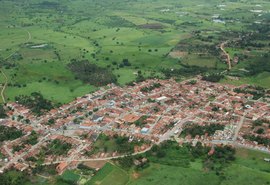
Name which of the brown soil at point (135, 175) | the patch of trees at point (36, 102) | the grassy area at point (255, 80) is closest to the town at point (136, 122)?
the patch of trees at point (36, 102)

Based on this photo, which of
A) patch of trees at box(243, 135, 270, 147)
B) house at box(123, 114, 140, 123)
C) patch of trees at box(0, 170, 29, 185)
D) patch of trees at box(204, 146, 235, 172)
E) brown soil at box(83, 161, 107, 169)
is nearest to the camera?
patch of trees at box(0, 170, 29, 185)

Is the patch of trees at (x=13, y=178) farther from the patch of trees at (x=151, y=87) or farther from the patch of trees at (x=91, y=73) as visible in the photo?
the patch of trees at (x=91, y=73)

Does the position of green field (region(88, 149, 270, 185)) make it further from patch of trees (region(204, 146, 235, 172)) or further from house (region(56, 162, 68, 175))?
house (region(56, 162, 68, 175))

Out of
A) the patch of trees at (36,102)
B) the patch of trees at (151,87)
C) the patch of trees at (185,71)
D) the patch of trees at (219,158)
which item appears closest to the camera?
the patch of trees at (219,158)

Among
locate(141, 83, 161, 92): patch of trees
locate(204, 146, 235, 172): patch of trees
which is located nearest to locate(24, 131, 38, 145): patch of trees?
locate(141, 83, 161, 92): patch of trees

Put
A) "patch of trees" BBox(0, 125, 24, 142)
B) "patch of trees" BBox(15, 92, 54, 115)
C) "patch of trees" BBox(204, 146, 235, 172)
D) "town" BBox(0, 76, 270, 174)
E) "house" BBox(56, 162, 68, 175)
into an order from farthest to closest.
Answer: "patch of trees" BBox(15, 92, 54, 115), "patch of trees" BBox(0, 125, 24, 142), "town" BBox(0, 76, 270, 174), "house" BBox(56, 162, 68, 175), "patch of trees" BBox(204, 146, 235, 172)

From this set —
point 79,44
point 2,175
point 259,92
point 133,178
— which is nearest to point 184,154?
point 133,178

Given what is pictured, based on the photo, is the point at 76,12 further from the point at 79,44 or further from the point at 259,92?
the point at 259,92
